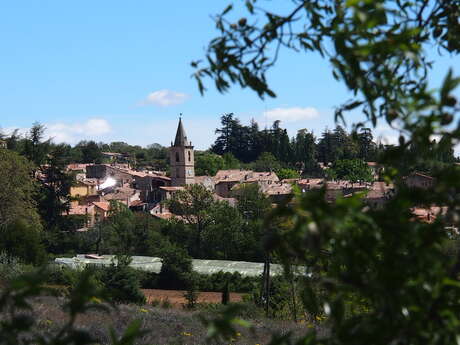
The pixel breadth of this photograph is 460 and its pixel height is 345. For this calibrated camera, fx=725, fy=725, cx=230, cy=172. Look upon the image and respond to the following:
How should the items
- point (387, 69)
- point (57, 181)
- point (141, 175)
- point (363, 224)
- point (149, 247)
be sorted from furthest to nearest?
point (141, 175) < point (57, 181) < point (149, 247) < point (387, 69) < point (363, 224)

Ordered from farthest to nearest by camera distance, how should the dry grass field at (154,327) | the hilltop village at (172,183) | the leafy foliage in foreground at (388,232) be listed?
1. the hilltop village at (172,183)
2. the dry grass field at (154,327)
3. the leafy foliage in foreground at (388,232)

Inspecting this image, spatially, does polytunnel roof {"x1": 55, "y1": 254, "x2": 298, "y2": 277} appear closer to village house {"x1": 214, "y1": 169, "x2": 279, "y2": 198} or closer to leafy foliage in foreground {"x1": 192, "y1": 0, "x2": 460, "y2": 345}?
leafy foliage in foreground {"x1": 192, "y1": 0, "x2": 460, "y2": 345}

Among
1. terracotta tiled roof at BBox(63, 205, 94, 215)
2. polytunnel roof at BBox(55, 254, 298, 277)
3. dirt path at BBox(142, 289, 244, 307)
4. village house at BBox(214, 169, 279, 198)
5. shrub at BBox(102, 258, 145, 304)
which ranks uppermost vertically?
village house at BBox(214, 169, 279, 198)

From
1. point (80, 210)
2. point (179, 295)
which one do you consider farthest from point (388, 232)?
point (80, 210)

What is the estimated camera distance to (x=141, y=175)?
253 ft

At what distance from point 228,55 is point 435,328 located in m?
1.03

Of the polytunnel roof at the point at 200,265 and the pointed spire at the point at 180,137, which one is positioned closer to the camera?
the polytunnel roof at the point at 200,265

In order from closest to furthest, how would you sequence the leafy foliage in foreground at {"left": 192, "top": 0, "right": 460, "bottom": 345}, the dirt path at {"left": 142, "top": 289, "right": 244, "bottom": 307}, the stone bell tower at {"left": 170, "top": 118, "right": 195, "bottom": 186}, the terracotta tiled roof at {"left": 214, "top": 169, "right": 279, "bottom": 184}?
the leafy foliage in foreground at {"left": 192, "top": 0, "right": 460, "bottom": 345} < the dirt path at {"left": 142, "top": 289, "right": 244, "bottom": 307} < the stone bell tower at {"left": 170, "top": 118, "right": 195, "bottom": 186} < the terracotta tiled roof at {"left": 214, "top": 169, "right": 279, "bottom": 184}

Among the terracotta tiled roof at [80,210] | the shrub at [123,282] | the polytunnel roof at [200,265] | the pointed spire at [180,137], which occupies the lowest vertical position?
the polytunnel roof at [200,265]

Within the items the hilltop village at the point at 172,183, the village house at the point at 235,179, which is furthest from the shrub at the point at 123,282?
the village house at the point at 235,179

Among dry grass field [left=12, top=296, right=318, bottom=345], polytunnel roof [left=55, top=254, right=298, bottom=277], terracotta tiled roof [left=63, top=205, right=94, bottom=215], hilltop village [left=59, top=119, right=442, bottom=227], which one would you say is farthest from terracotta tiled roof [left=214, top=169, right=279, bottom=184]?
dry grass field [left=12, top=296, right=318, bottom=345]

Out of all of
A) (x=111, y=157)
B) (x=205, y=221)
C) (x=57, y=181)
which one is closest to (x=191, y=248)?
(x=205, y=221)

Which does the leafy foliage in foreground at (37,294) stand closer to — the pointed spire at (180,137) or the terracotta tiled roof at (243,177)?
the pointed spire at (180,137)

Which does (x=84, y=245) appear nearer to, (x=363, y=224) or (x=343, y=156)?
(x=363, y=224)
